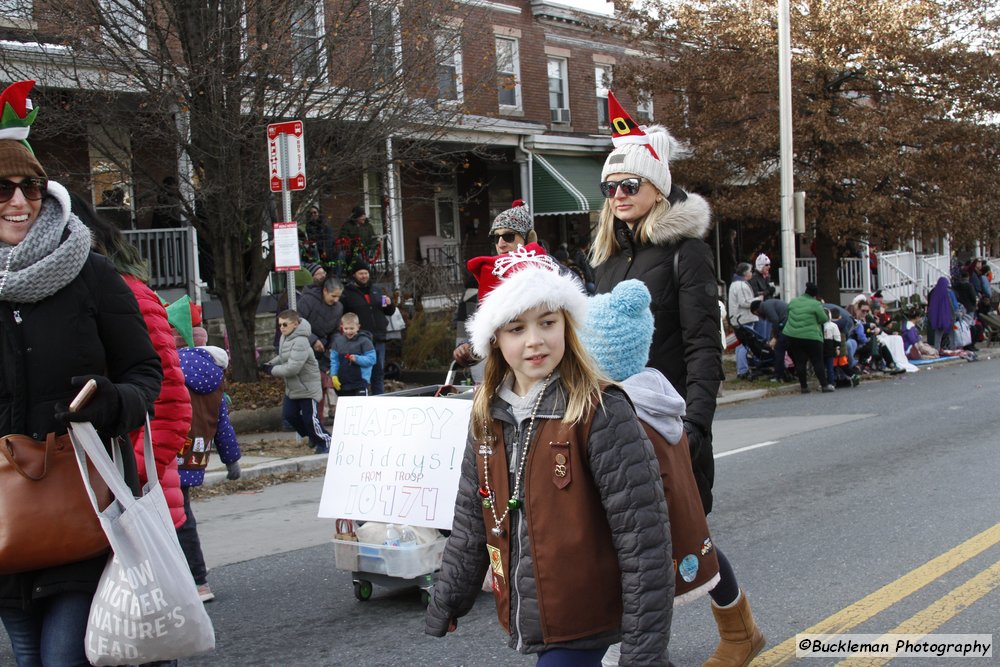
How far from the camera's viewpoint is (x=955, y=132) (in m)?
21.9

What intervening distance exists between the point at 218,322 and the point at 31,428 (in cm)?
1434

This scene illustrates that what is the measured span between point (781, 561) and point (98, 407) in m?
4.36

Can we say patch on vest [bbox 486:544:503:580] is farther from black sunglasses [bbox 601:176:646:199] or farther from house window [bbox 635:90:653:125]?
house window [bbox 635:90:653:125]

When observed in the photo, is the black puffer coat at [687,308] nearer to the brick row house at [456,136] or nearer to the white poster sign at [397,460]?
the white poster sign at [397,460]

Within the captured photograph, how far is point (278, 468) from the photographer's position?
1035 centimetres

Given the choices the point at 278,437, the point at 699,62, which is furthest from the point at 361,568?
the point at 699,62

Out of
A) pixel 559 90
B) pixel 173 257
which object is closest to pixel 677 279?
pixel 173 257

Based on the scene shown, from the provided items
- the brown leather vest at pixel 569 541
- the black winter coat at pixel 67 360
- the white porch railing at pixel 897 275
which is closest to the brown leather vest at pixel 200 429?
the black winter coat at pixel 67 360

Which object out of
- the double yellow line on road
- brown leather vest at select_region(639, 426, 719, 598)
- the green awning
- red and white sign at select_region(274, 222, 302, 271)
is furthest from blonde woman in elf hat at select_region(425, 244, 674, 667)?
the green awning

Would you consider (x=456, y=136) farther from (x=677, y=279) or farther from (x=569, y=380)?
(x=569, y=380)

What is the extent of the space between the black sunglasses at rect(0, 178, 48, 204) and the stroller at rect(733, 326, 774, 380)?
1585cm

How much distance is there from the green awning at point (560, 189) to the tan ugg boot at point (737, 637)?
19.4m

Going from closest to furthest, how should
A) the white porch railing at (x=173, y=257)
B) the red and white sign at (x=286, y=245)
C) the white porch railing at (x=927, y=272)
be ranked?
the red and white sign at (x=286, y=245) < the white porch railing at (x=173, y=257) < the white porch railing at (x=927, y=272)

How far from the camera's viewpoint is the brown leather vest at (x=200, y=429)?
5.71 m
